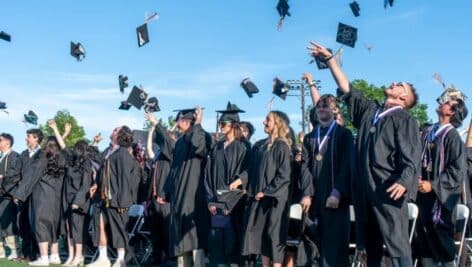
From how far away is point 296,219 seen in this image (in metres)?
7.93

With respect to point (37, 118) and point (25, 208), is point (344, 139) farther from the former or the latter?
point (37, 118)

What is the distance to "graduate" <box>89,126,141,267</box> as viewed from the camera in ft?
32.3

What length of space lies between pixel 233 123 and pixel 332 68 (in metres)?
3.21

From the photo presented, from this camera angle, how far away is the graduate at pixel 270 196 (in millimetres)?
7484

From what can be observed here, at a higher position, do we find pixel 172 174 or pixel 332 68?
pixel 332 68

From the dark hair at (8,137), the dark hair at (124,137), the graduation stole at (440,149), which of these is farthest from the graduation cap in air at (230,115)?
the dark hair at (8,137)

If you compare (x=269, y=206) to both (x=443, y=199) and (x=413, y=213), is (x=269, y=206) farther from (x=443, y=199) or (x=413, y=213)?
(x=443, y=199)

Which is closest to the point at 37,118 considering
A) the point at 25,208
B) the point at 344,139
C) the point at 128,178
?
the point at 25,208

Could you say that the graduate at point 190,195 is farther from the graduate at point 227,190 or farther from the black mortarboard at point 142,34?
the black mortarboard at point 142,34

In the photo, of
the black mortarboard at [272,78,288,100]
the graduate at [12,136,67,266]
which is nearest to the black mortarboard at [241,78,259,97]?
the black mortarboard at [272,78,288,100]

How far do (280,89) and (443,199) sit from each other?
4366 mm

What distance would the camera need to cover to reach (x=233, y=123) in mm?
8898

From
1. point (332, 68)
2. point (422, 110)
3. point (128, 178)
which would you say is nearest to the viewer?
point (332, 68)

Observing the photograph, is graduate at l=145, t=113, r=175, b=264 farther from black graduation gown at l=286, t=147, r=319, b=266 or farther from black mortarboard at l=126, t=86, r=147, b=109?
black graduation gown at l=286, t=147, r=319, b=266
